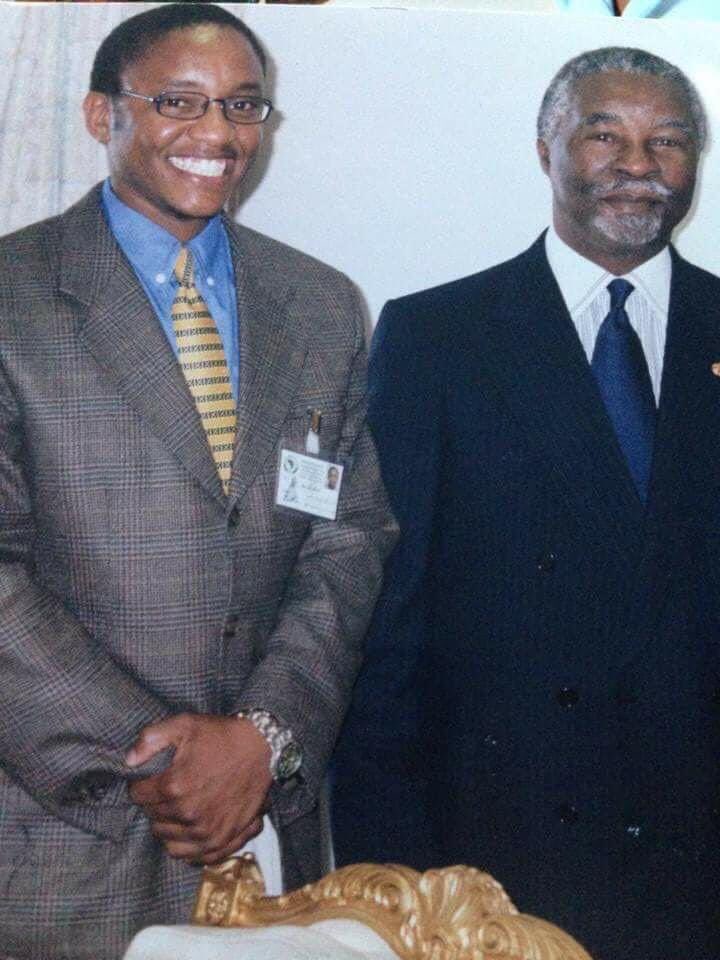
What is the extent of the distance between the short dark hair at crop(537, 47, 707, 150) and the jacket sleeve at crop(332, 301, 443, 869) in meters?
0.40

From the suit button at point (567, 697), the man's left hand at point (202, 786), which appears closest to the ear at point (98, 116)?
the man's left hand at point (202, 786)

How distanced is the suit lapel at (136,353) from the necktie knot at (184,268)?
0.07 m

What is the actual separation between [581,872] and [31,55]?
4.69 feet

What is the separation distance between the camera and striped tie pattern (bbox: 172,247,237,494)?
5.67 ft

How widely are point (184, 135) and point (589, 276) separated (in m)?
0.62

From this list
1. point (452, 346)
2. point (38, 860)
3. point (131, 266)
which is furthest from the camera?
point (452, 346)

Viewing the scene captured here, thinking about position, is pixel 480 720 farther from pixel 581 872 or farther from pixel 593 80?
pixel 593 80

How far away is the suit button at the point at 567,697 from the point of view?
1819mm

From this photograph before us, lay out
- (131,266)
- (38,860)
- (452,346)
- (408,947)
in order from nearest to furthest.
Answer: (408,947)
(38,860)
(131,266)
(452,346)

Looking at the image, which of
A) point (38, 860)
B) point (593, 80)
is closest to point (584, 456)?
point (593, 80)

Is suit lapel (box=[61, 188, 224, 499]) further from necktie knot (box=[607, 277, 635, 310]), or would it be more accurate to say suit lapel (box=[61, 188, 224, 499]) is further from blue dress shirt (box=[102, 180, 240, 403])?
necktie knot (box=[607, 277, 635, 310])

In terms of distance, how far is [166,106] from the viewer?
1.74 metres

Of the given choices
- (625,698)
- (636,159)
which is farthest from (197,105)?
(625,698)

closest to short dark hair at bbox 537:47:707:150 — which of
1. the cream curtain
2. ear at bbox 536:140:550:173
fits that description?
ear at bbox 536:140:550:173
